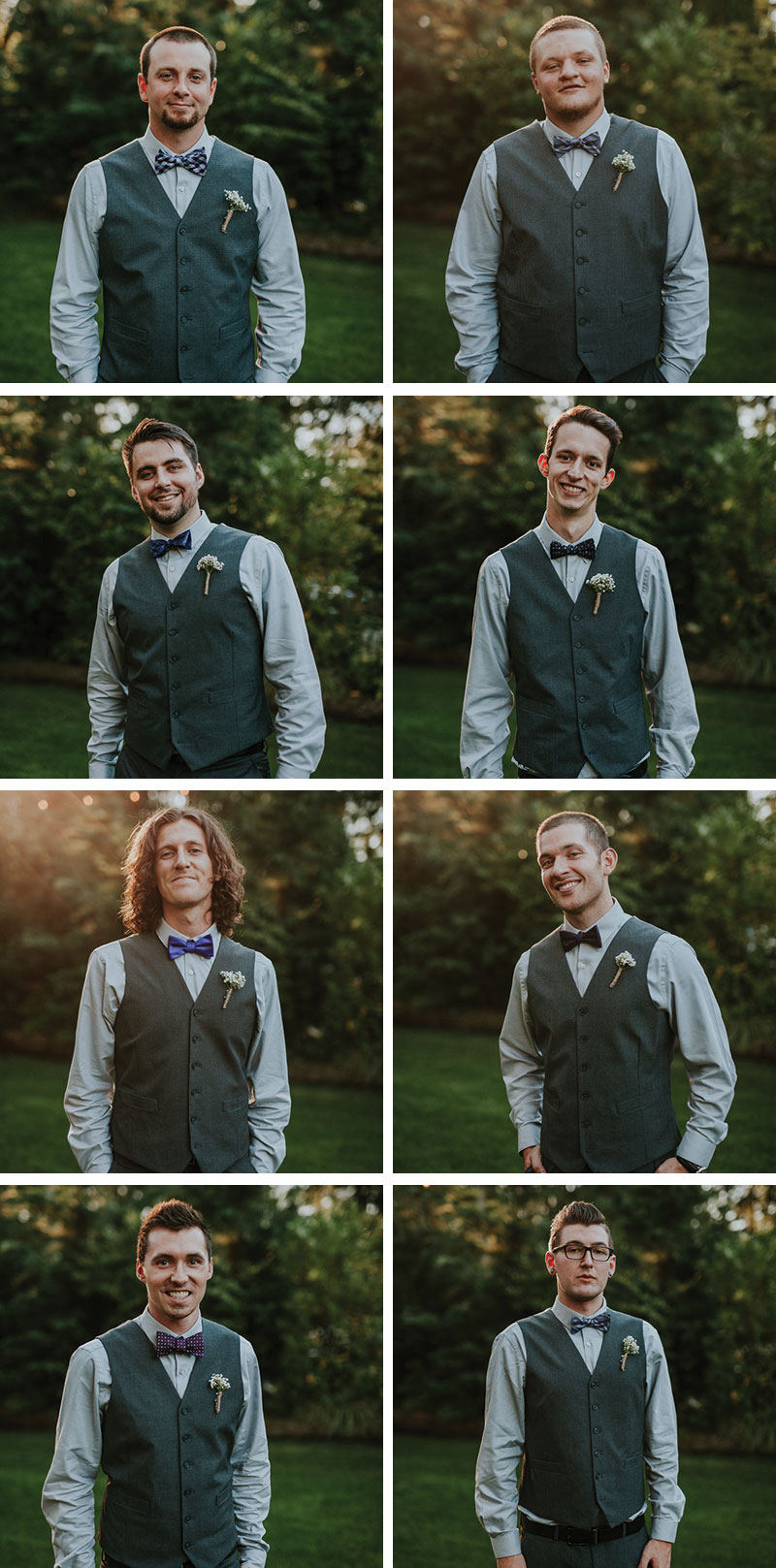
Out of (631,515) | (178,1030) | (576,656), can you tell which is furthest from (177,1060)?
(631,515)

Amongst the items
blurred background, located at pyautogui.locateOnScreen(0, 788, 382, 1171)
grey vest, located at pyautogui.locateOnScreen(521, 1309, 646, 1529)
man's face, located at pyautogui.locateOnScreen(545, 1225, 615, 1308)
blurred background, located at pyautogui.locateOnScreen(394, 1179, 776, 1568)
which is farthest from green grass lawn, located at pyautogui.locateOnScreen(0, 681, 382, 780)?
grey vest, located at pyautogui.locateOnScreen(521, 1309, 646, 1529)

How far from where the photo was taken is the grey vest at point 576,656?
391 cm

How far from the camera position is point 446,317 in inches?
211

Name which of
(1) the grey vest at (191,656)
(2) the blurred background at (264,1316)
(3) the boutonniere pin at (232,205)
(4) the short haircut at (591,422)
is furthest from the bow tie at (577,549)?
(2) the blurred background at (264,1316)

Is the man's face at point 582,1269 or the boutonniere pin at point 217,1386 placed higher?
the man's face at point 582,1269

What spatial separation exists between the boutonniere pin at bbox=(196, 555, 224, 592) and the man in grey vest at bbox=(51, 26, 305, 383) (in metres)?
0.46

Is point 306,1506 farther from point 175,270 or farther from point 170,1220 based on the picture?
point 175,270

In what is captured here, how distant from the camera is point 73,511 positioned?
205 inches

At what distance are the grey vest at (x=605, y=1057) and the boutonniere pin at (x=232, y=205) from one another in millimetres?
1767

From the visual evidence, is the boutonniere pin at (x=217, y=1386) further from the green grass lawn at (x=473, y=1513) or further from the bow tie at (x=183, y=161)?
the bow tie at (x=183, y=161)

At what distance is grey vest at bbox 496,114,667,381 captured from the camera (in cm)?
392

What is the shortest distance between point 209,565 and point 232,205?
32.3 inches

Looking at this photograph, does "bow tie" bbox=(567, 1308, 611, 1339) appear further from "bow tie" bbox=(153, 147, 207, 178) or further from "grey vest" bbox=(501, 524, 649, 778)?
"bow tie" bbox=(153, 147, 207, 178)

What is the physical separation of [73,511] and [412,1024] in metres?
1.87
